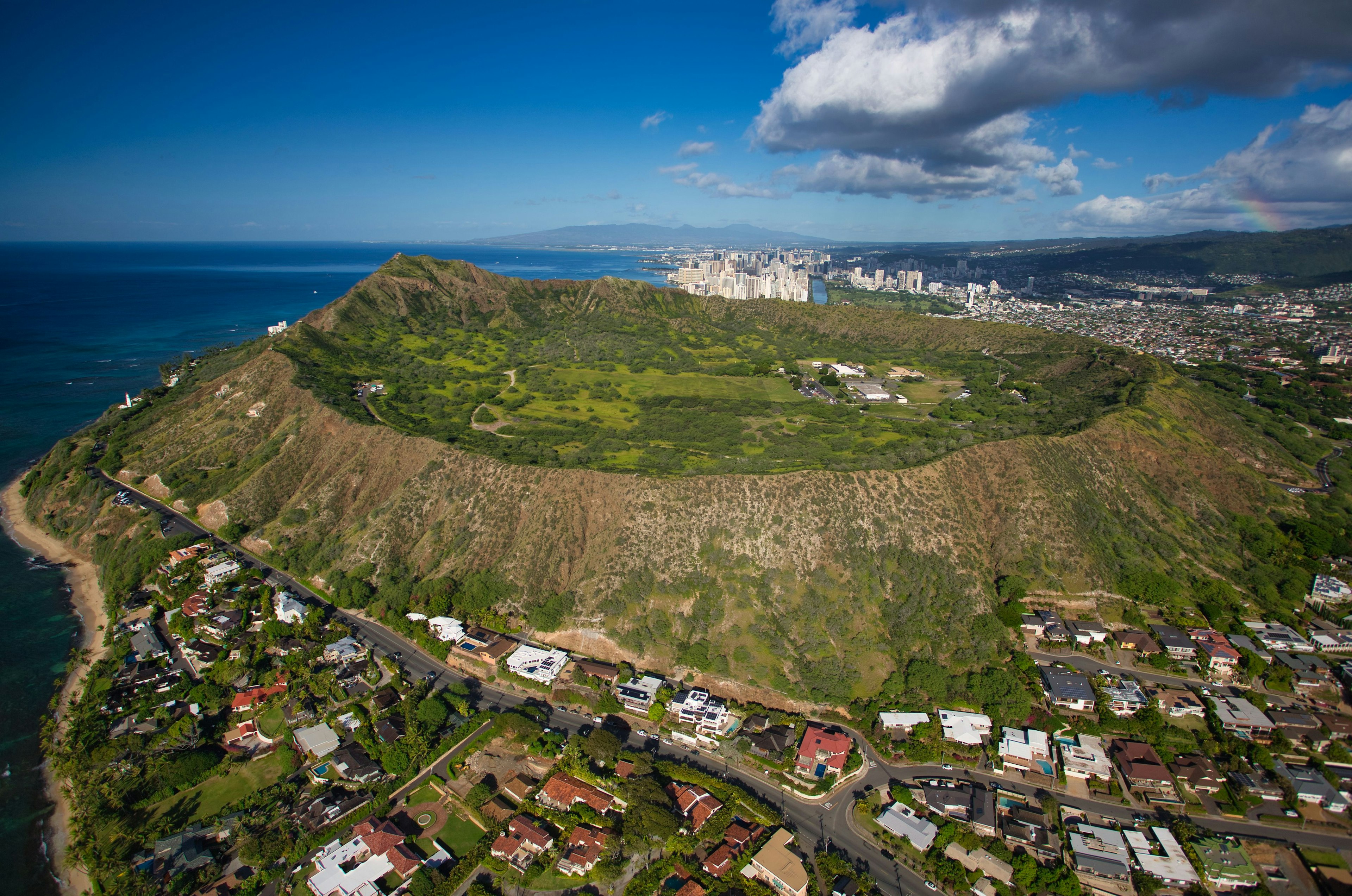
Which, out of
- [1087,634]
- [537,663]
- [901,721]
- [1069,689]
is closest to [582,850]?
[537,663]

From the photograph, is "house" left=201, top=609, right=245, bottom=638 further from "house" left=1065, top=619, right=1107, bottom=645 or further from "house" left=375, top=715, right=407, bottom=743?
"house" left=1065, top=619, right=1107, bottom=645

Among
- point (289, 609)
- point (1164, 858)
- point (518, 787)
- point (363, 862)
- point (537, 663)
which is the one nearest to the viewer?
point (363, 862)

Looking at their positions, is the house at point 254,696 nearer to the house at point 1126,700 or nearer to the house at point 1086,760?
the house at point 1086,760

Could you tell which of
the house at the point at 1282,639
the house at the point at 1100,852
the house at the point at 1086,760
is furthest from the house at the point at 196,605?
the house at the point at 1282,639

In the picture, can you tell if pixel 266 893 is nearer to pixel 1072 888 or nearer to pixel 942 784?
pixel 942 784

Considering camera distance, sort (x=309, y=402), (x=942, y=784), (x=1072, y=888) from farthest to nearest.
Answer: (x=309, y=402)
(x=942, y=784)
(x=1072, y=888)

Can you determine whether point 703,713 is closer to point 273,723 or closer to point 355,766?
point 355,766

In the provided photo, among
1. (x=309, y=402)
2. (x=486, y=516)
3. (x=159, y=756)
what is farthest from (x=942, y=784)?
(x=309, y=402)
